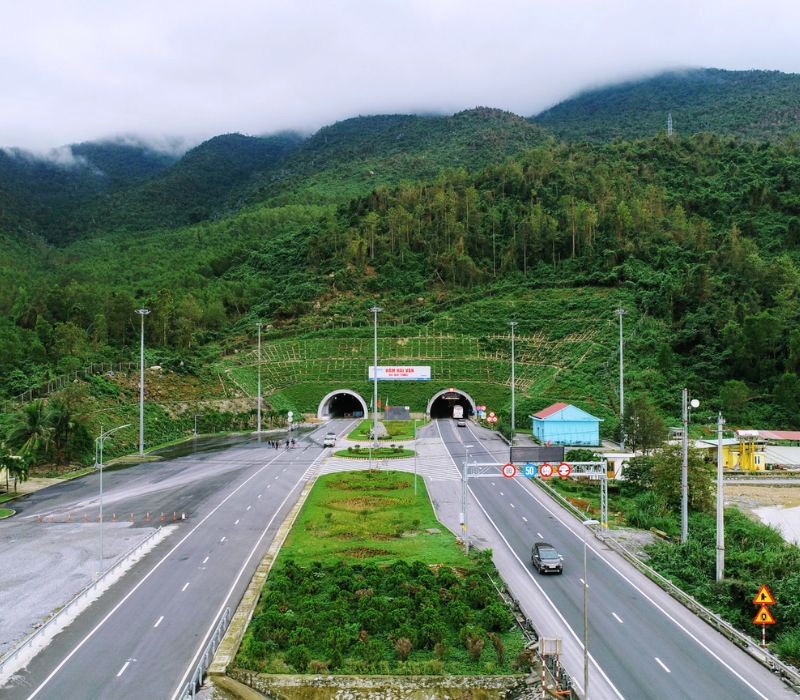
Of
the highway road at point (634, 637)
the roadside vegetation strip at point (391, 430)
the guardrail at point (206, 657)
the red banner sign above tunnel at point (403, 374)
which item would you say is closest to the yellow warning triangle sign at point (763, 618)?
the highway road at point (634, 637)

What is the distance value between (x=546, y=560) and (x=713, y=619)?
7.20m

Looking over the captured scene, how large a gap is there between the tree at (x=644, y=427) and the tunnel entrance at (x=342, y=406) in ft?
121

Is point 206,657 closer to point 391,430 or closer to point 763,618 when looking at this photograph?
point 763,618

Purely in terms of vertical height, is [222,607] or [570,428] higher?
[570,428]

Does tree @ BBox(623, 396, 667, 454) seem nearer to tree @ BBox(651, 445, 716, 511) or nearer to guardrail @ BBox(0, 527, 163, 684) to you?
tree @ BBox(651, 445, 716, 511)

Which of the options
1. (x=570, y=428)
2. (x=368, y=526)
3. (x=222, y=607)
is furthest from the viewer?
(x=570, y=428)

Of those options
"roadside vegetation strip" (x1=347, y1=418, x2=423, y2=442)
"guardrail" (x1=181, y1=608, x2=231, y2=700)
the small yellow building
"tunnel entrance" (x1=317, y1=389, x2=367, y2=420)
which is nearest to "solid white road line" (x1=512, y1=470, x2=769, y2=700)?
"guardrail" (x1=181, y1=608, x2=231, y2=700)

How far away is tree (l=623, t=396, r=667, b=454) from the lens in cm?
5781

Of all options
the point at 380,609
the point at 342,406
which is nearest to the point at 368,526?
the point at 380,609

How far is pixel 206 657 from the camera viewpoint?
2156 centimetres

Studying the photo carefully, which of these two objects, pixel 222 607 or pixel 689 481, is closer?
pixel 222 607

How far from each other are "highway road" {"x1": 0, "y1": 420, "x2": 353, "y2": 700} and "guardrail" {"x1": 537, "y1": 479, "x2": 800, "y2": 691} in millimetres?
17276

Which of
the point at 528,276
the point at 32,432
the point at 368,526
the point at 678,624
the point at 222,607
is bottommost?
the point at 678,624

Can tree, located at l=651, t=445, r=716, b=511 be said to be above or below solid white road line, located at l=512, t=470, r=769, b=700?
above
